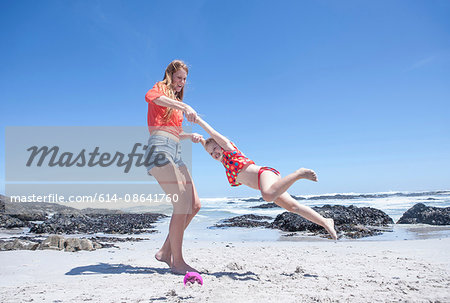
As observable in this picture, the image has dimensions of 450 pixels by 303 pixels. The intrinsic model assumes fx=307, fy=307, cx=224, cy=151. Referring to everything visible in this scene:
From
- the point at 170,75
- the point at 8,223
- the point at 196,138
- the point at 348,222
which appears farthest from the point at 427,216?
the point at 8,223

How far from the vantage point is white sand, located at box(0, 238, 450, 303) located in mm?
2764

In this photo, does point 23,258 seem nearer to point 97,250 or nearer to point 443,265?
point 97,250

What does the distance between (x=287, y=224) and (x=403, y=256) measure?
193 inches

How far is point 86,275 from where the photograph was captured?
3664 mm

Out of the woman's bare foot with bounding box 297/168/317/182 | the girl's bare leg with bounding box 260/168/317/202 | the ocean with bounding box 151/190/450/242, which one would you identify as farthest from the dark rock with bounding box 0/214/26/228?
the woman's bare foot with bounding box 297/168/317/182

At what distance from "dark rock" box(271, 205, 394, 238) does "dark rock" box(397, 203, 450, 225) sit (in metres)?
0.69

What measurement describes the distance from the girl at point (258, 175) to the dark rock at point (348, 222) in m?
4.39

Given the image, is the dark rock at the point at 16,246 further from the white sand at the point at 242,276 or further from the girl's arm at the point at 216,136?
the girl's arm at the point at 216,136

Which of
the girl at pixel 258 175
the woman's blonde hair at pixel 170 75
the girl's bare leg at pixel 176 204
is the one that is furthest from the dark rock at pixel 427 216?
the woman's blonde hair at pixel 170 75

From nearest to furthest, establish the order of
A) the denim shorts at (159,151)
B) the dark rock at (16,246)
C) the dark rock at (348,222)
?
the denim shorts at (159,151) → the dark rock at (16,246) → the dark rock at (348,222)

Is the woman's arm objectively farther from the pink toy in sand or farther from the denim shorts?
the pink toy in sand

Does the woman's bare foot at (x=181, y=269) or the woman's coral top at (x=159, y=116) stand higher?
the woman's coral top at (x=159, y=116)

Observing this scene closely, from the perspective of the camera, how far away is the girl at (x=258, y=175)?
3400 millimetres

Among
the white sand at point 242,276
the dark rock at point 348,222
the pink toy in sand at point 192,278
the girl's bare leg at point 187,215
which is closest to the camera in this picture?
the white sand at point 242,276
